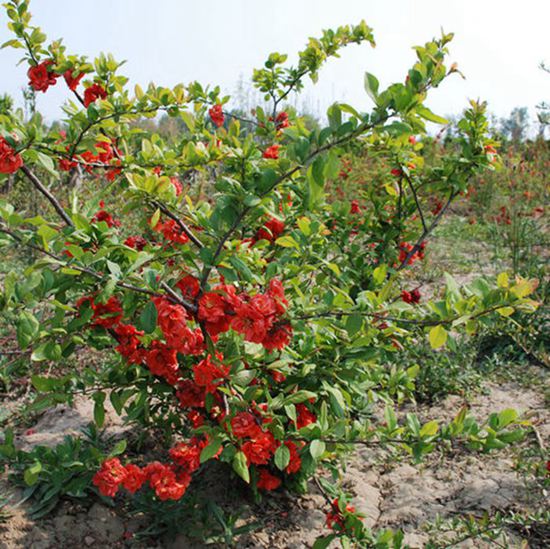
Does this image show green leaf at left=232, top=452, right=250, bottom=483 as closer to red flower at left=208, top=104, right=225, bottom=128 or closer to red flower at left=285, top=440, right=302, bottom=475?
red flower at left=285, top=440, right=302, bottom=475

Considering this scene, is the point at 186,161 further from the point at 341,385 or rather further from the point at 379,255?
the point at 379,255

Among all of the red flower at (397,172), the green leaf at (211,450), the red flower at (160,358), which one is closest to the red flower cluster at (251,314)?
the red flower at (160,358)

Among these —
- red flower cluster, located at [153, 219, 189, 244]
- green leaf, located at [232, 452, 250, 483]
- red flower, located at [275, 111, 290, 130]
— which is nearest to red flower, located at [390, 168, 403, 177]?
red flower, located at [275, 111, 290, 130]

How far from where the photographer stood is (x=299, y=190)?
166 cm

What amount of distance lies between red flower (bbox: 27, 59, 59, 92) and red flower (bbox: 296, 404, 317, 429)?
4.60ft

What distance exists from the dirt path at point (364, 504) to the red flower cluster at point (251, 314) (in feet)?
2.88

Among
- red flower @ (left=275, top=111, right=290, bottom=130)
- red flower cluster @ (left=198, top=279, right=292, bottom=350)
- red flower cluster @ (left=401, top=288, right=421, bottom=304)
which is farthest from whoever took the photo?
red flower @ (left=275, top=111, right=290, bottom=130)

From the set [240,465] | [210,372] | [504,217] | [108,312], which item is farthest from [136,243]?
[504,217]

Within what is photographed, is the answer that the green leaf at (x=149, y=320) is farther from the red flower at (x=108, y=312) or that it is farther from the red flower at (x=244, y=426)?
the red flower at (x=244, y=426)

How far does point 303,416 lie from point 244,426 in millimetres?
321

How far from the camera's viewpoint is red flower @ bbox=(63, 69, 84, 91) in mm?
1806

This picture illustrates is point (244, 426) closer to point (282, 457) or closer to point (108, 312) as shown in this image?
point (282, 457)

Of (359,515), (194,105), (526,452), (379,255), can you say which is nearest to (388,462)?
(526,452)

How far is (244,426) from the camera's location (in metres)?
1.42
